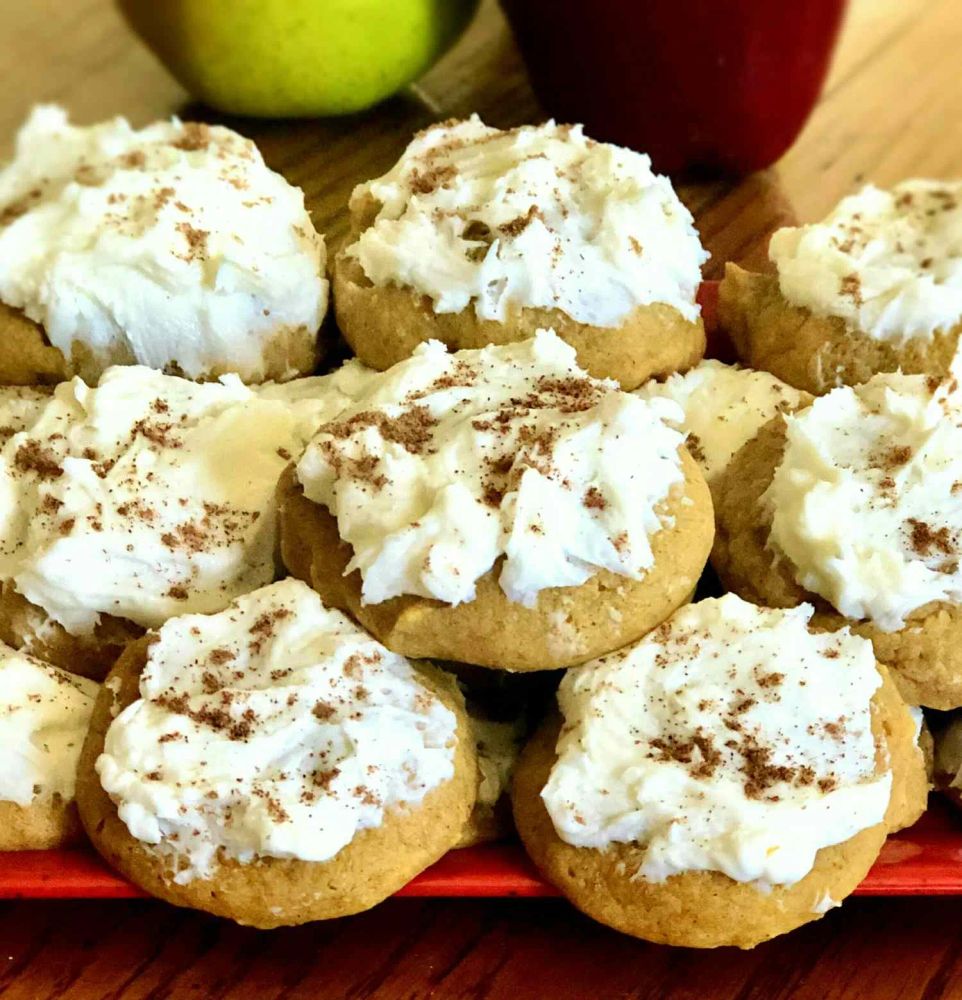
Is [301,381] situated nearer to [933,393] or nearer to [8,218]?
[8,218]

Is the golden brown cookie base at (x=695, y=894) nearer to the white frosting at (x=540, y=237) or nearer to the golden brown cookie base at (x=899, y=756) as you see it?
the golden brown cookie base at (x=899, y=756)

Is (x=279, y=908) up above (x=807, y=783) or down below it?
above

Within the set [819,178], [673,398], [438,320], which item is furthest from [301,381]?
[819,178]

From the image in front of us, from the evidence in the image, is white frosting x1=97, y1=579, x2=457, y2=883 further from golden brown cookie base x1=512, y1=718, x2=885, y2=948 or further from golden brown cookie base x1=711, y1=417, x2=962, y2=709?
golden brown cookie base x1=711, y1=417, x2=962, y2=709

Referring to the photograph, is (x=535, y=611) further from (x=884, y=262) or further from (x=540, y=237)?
(x=884, y=262)

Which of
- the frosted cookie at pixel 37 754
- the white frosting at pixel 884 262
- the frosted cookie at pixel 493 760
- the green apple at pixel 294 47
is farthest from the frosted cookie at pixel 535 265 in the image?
the green apple at pixel 294 47

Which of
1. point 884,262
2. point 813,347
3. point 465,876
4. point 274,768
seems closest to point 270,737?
point 274,768
